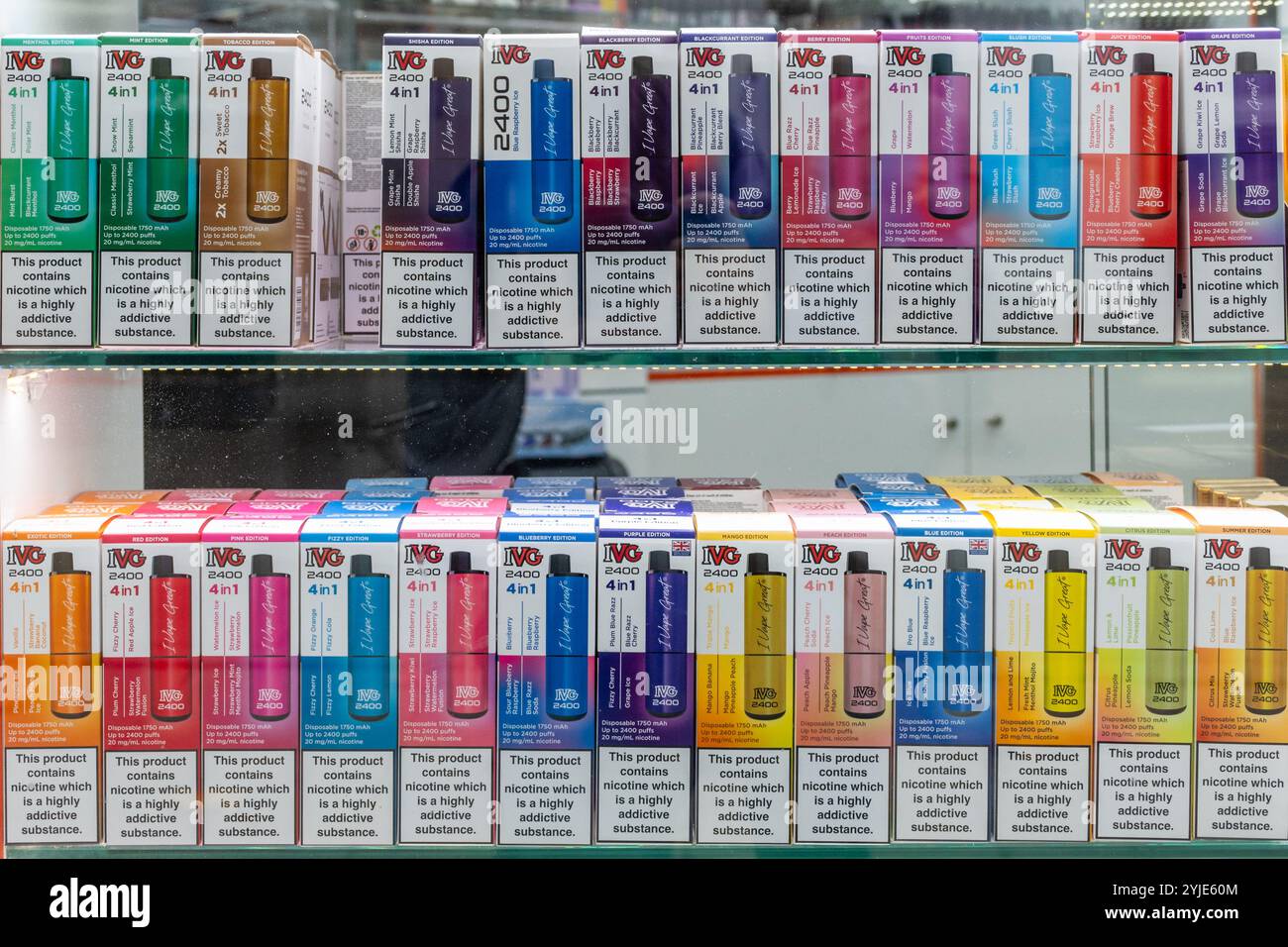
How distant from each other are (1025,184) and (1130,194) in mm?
126

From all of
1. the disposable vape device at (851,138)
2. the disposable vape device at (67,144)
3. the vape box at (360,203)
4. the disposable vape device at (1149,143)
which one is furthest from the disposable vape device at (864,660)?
the disposable vape device at (67,144)

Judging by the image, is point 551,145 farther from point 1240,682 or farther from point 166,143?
point 1240,682

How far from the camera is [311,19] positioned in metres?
1.73

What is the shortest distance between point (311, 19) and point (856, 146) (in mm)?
850

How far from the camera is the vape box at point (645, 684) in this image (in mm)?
1396

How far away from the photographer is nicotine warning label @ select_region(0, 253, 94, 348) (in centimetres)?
141

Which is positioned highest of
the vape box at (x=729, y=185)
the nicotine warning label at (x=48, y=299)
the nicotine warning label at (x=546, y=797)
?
the vape box at (x=729, y=185)

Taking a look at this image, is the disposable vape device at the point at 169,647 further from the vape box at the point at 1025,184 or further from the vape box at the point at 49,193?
the vape box at the point at 1025,184

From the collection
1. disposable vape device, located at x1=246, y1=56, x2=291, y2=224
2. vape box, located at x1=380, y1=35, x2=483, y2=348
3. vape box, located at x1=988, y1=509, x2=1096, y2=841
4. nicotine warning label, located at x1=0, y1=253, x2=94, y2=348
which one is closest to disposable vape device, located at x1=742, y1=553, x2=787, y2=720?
vape box, located at x1=988, y1=509, x2=1096, y2=841

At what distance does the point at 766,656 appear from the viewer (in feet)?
4.60

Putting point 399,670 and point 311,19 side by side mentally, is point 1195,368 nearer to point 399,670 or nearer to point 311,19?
point 399,670

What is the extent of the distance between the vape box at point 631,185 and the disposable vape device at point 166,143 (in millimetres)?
481

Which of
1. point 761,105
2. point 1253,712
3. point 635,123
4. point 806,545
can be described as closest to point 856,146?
point 761,105

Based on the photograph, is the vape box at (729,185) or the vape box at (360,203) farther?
the vape box at (360,203)
